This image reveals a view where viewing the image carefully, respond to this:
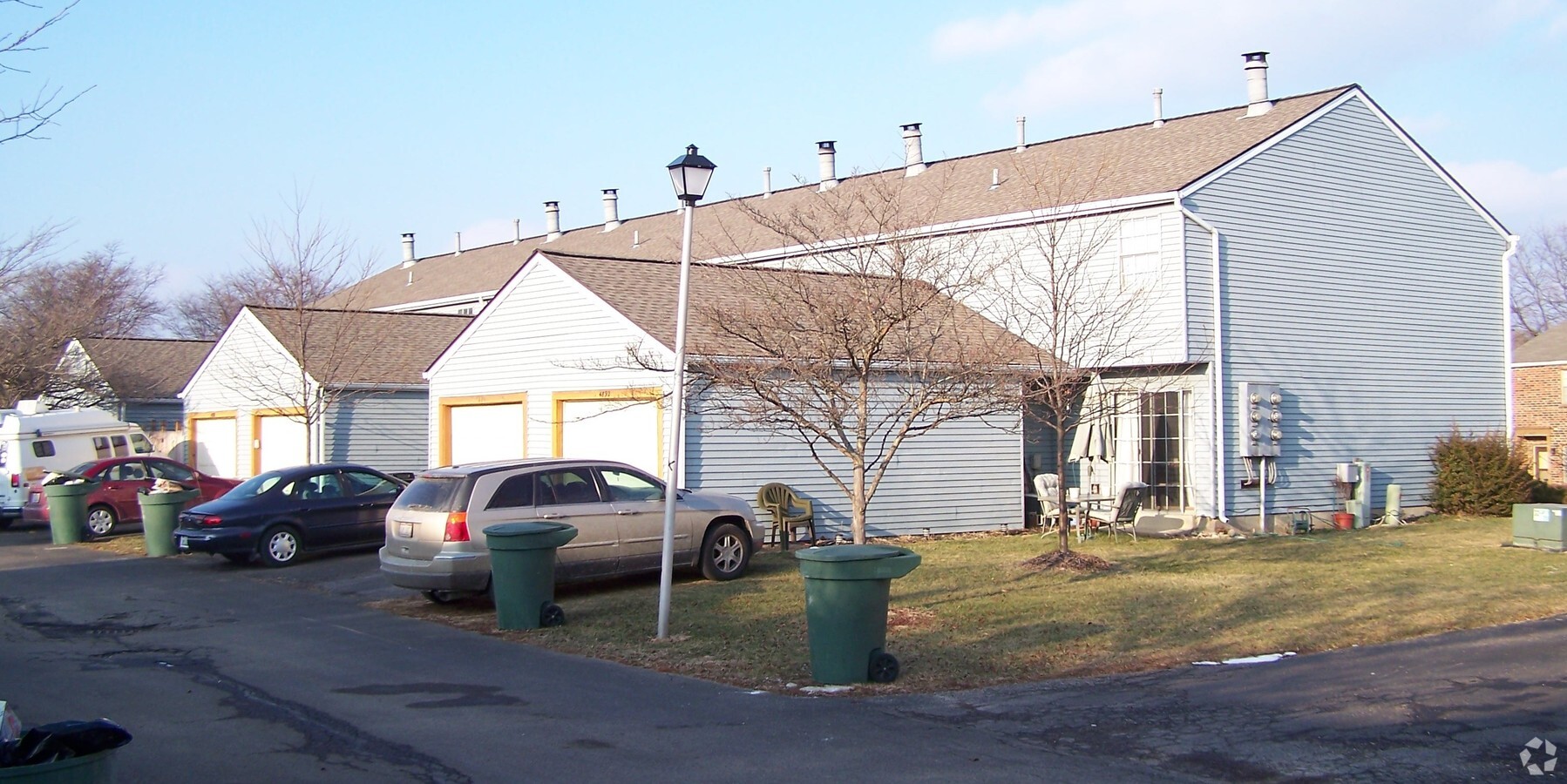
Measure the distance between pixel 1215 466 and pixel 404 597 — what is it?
1261 cm

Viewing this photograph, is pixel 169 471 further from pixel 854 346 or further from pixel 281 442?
pixel 854 346

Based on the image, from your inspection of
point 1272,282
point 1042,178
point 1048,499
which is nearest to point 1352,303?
point 1272,282

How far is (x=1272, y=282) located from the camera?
21344 millimetres

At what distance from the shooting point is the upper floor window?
66.4 ft

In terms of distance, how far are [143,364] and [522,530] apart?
87.8 feet

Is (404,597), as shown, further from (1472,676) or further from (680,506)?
(1472,676)

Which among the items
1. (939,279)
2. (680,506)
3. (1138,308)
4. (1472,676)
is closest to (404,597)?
(680,506)

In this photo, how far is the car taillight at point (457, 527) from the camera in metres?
13.1

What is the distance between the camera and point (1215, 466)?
2047 cm

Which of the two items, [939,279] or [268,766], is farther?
[939,279]

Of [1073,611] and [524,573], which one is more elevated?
[524,573]

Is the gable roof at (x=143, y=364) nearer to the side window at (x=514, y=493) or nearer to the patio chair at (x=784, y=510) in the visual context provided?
the patio chair at (x=784, y=510)

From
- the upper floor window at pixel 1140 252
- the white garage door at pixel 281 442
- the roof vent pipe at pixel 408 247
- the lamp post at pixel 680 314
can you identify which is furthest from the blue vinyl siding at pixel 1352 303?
the roof vent pipe at pixel 408 247

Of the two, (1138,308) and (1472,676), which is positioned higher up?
(1138,308)
